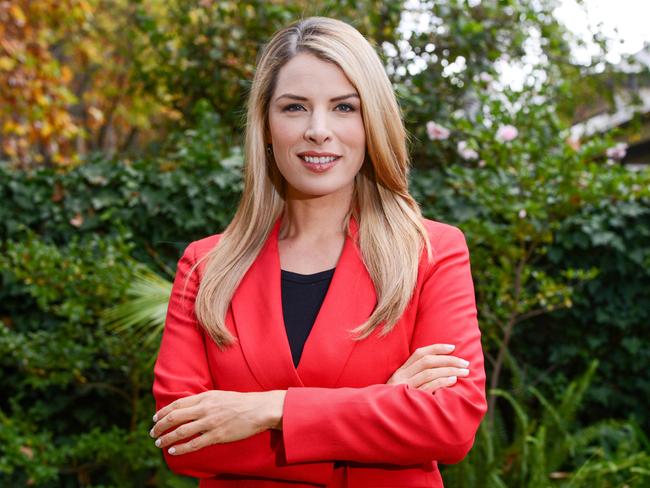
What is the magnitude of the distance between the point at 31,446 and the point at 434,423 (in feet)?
10.5

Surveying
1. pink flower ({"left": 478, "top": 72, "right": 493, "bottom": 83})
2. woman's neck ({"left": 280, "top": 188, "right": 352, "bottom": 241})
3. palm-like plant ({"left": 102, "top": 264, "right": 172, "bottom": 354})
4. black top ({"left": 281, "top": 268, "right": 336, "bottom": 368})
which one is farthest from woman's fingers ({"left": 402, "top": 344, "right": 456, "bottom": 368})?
pink flower ({"left": 478, "top": 72, "right": 493, "bottom": 83})

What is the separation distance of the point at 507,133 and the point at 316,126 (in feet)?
7.93

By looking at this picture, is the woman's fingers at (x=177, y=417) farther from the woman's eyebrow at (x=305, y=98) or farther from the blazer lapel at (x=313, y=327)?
the woman's eyebrow at (x=305, y=98)

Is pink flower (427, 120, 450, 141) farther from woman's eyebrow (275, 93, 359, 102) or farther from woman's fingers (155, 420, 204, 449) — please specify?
woman's fingers (155, 420, 204, 449)

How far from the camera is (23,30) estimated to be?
856 cm

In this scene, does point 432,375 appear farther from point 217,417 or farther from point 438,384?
point 217,417

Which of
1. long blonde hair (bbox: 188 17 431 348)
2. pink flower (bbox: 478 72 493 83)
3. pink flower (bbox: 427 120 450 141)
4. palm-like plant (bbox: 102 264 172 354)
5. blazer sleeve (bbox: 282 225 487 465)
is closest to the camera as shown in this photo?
blazer sleeve (bbox: 282 225 487 465)

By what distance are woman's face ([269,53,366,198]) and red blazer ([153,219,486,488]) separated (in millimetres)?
209

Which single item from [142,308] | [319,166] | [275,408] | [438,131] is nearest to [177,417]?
[275,408]

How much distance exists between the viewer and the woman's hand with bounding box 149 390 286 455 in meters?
1.80

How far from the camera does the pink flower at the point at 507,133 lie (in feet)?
13.5

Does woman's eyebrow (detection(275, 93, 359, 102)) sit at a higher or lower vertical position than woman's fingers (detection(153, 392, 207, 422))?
higher

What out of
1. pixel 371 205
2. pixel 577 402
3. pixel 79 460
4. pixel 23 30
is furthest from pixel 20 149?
pixel 371 205

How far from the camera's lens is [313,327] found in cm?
191
